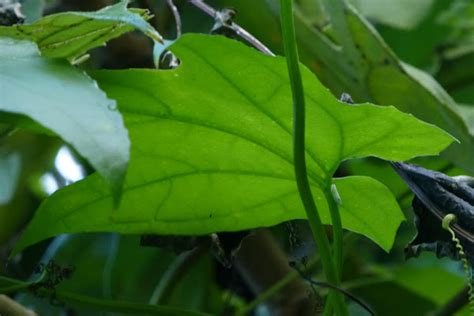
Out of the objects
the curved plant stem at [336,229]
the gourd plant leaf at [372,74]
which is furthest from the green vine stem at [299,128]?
the gourd plant leaf at [372,74]

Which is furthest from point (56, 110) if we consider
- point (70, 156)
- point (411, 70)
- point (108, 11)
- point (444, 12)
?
point (444, 12)

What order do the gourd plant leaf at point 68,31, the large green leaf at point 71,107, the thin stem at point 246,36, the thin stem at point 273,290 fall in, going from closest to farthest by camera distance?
the large green leaf at point 71,107 < the gourd plant leaf at point 68,31 < the thin stem at point 246,36 < the thin stem at point 273,290

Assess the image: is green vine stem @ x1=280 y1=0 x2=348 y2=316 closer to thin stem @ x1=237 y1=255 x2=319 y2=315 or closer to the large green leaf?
the large green leaf

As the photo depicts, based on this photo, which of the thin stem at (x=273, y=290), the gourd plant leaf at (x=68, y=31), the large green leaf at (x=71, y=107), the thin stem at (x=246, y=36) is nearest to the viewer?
the large green leaf at (x=71, y=107)

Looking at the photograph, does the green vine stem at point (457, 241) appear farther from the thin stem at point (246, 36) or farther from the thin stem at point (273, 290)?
the thin stem at point (273, 290)

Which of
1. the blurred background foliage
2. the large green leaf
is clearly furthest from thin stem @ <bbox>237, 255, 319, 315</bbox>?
the large green leaf

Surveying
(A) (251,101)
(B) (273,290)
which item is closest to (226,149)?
(A) (251,101)
